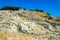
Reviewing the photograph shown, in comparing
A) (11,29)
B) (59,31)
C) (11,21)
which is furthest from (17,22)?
(59,31)

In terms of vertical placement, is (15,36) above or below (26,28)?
below

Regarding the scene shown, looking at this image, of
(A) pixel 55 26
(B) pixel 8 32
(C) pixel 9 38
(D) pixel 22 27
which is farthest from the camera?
(A) pixel 55 26

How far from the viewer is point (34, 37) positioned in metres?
45.8

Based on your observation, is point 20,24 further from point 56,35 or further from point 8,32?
point 56,35

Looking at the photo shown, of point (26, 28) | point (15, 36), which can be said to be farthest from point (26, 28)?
point (15, 36)

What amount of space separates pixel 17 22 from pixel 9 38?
11252mm

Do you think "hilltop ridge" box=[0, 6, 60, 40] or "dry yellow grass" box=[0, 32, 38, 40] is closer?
"dry yellow grass" box=[0, 32, 38, 40]

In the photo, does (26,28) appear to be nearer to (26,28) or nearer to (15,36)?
(26,28)

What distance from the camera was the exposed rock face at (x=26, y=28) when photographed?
146 feet

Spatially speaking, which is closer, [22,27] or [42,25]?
[22,27]

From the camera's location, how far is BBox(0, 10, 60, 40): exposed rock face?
146ft

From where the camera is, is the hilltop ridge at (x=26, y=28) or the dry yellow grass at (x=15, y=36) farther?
the hilltop ridge at (x=26, y=28)

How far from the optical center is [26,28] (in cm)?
4966

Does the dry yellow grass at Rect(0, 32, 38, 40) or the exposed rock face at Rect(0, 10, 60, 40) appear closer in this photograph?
the dry yellow grass at Rect(0, 32, 38, 40)
